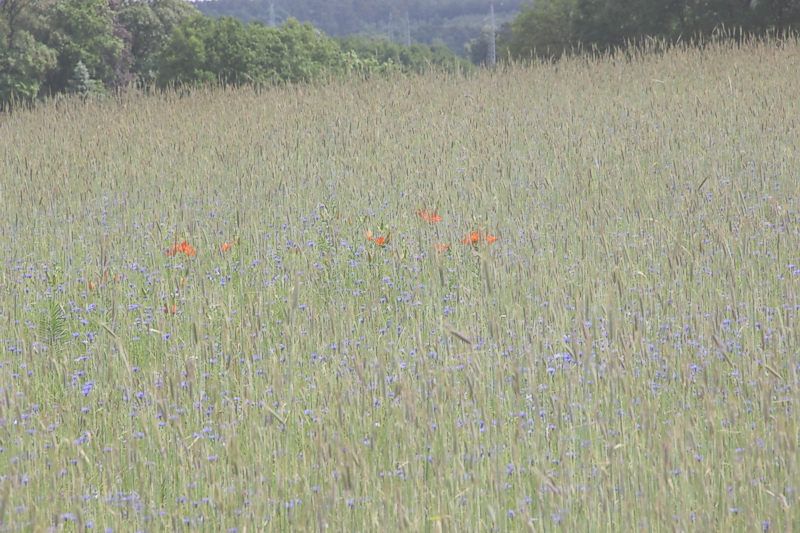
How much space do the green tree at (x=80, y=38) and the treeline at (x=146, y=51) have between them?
0.03 metres

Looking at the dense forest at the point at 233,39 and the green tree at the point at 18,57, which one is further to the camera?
the green tree at the point at 18,57

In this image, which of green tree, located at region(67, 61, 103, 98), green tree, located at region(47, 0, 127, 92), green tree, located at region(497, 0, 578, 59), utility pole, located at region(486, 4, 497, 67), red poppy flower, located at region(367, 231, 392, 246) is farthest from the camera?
green tree, located at region(47, 0, 127, 92)

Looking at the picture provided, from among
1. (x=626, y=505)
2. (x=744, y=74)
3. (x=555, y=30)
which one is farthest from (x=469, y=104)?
(x=555, y=30)

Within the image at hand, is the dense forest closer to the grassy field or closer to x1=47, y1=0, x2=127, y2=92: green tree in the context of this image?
x1=47, y1=0, x2=127, y2=92: green tree

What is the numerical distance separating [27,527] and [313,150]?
4.72 m

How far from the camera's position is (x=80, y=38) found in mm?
21625

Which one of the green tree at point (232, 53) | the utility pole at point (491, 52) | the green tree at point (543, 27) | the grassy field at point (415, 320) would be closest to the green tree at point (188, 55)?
the green tree at point (232, 53)

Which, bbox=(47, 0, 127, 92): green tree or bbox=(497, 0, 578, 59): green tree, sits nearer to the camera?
bbox=(497, 0, 578, 59): green tree

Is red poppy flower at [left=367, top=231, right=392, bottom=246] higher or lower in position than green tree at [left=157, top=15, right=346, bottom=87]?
lower

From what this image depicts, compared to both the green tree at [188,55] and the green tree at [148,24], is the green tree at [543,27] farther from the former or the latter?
the green tree at [148,24]

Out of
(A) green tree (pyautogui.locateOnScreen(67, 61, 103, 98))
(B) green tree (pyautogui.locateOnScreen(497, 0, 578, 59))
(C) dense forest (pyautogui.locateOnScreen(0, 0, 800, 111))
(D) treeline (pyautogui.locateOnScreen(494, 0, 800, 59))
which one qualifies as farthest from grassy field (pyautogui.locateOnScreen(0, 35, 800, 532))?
(A) green tree (pyautogui.locateOnScreen(67, 61, 103, 98))

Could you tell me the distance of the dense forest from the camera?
1248 centimetres

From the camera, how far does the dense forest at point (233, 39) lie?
1248cm

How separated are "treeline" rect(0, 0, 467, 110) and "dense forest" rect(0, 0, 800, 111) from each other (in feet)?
0.08
